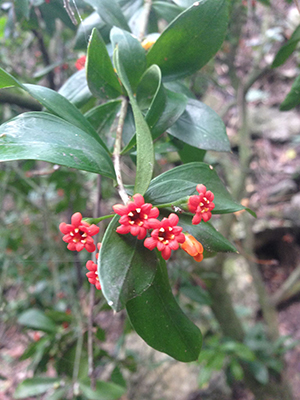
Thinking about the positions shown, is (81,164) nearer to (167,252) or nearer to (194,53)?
(167,252)

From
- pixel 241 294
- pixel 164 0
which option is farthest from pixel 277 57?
pixel 241 294

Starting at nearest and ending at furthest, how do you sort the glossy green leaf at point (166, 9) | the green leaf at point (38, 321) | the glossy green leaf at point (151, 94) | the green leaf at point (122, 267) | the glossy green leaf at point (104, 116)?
the green leaf at point (122, 267) < the glossy green leaf at point (151, 94) < the glossy green leaf at point (104, 116) < the glossy green leaf at point (166, 9) < the green leaf at point (38, 321)

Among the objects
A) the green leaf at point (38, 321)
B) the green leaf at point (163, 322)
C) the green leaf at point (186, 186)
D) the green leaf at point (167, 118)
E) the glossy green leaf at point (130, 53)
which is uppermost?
the glossy green leaf at point (130, 53)

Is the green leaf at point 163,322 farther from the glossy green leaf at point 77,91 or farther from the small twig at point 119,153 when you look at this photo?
the glossy green leaf at point 77,91

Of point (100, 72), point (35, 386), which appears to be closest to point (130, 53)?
point (100, 72)

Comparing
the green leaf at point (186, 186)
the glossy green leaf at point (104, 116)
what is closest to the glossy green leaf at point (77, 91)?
the glossy green leaf at point (104, 116)

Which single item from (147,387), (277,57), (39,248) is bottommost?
(147,387)

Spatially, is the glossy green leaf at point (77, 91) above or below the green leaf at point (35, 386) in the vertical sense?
above
